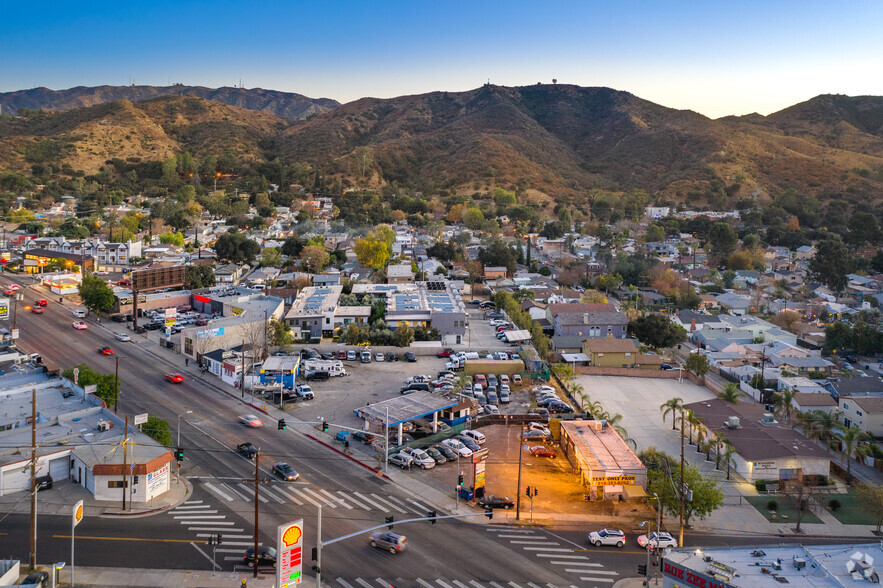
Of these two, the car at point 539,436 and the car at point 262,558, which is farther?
the car at point 539,436

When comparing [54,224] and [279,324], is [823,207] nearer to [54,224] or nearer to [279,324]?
[279,324]

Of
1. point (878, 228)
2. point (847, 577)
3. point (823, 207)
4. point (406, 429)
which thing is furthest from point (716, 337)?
point (823, 207)

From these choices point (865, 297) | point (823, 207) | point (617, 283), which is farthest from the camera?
point (823, 207)

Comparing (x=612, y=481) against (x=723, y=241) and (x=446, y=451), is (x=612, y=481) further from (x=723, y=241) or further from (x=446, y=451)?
(x=723, y=241)

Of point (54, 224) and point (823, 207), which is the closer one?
point (54, 224)

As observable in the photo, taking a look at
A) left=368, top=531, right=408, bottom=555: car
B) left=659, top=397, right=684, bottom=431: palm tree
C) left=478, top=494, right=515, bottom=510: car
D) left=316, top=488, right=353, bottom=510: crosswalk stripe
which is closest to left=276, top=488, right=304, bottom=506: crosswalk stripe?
left=316, top=488, right=353, bottom=510: crosswalk stripe

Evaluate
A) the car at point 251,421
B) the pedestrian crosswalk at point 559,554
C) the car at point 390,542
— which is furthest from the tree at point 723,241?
the car at point 390,542

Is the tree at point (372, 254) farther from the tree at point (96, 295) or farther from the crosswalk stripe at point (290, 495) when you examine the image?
the crosswalk stripe at point (290, 495)
